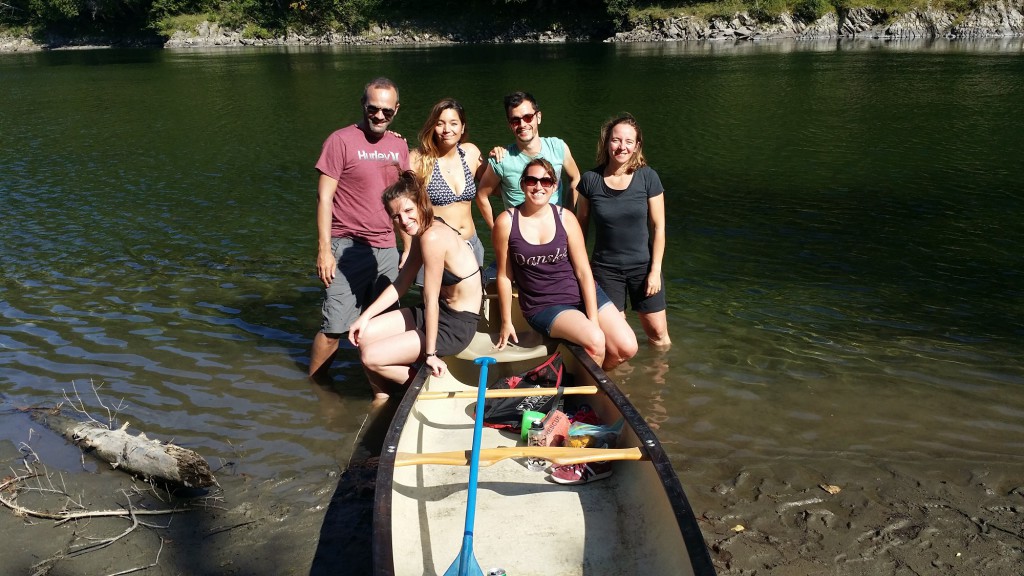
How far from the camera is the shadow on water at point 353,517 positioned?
4.39 m

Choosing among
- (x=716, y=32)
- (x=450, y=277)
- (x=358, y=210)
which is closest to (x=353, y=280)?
(x=358, y=210)

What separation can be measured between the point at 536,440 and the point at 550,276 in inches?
47.7

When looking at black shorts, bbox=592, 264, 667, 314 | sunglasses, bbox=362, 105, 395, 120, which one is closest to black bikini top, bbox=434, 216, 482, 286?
sunglasses, bbox=362, 105, 395, 120

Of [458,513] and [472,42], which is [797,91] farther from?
[472,42]

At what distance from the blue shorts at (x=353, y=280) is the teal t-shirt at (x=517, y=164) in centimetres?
105

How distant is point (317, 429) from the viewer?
596cm

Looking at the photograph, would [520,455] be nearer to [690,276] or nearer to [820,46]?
[690,276]

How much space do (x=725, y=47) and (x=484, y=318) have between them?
42986mm

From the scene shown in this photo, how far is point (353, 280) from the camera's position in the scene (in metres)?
6.00

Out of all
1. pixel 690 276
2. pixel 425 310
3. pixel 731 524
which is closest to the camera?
pixel 731 524

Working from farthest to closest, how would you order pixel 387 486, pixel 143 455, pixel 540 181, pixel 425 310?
pixel 425 310 < pixel 143 455 < pixel 540 181 < pixel 387 486

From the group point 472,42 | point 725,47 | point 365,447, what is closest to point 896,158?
point 365,447

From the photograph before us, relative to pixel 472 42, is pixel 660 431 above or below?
below

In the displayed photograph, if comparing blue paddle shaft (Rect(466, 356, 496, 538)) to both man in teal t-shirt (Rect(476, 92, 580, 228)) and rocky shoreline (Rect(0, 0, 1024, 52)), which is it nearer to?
man in teal t-shirt (Rect(476, 92, 580, 228))
